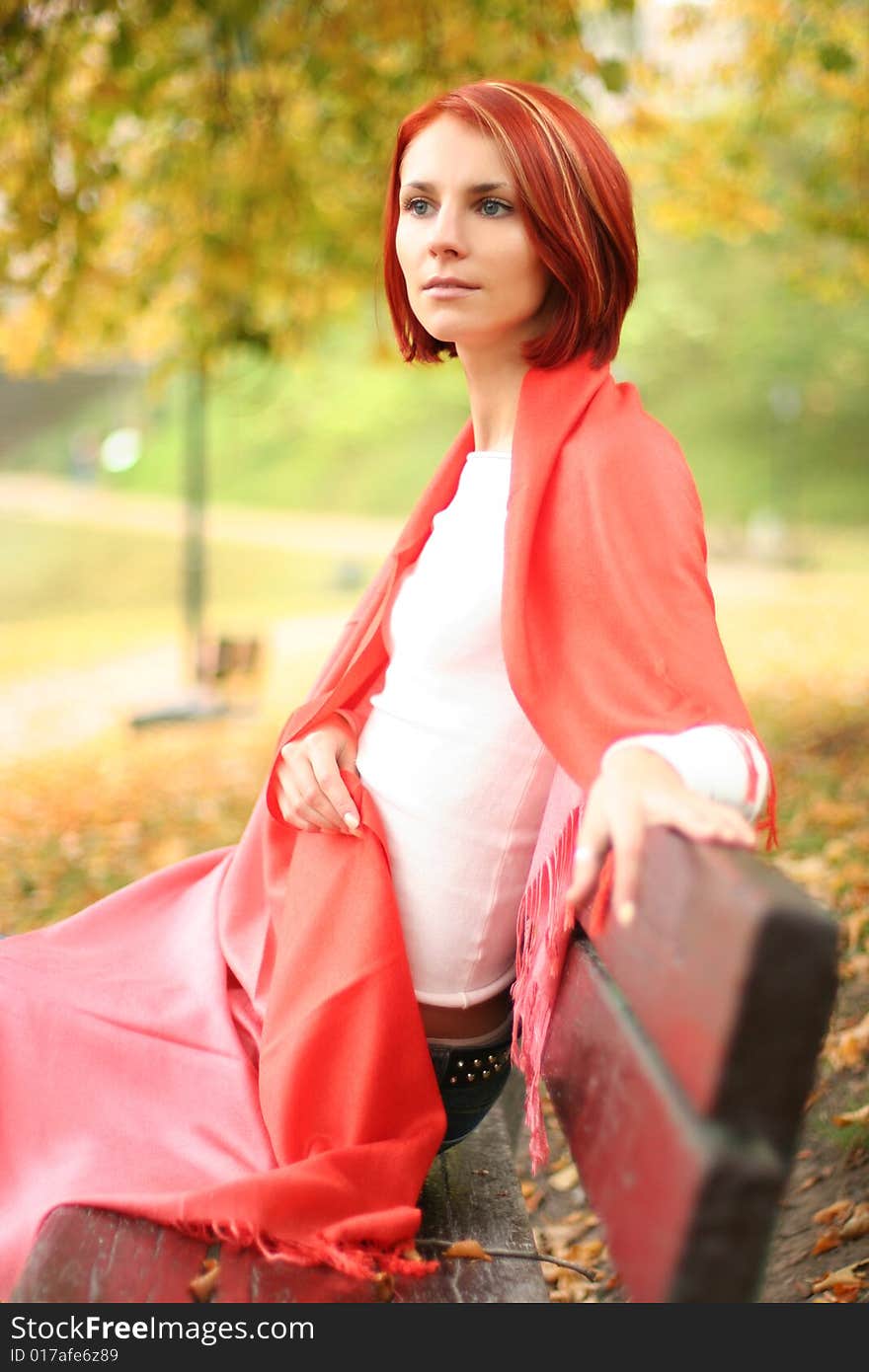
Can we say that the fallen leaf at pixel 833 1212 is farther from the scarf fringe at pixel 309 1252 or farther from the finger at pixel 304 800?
the finger at pixel 304 800

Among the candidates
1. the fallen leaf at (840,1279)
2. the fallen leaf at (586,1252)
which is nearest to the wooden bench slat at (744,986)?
the fallen leaf at (840,1279)

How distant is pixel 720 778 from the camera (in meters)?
1.33

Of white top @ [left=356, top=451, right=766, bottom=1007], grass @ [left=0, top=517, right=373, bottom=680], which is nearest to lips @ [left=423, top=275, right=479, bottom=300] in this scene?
white top @ [left=356, top=451, right=766, bottom=1007]

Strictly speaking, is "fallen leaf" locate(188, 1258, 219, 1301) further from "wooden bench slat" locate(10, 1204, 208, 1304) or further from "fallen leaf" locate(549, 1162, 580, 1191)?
"fallen leaf" locate(549, 1162, 580, 1191)

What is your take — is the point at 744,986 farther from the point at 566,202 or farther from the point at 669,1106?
the point at 566,202

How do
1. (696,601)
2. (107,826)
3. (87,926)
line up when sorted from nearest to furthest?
(696,601) → (87,926) → (107,826)

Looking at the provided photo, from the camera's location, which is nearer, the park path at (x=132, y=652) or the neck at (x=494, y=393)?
the neck at (x=494, y=393)

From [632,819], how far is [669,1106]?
0.25 meters

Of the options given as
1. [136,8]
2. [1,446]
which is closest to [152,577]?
[1,446]

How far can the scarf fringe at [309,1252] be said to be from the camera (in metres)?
A: 1.55

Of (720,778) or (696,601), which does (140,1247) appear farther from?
(696,601)

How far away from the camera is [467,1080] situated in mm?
1905

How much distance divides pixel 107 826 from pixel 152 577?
14.6 metres

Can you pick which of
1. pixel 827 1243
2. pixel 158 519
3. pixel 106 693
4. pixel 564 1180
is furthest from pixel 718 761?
pixel 158 519
